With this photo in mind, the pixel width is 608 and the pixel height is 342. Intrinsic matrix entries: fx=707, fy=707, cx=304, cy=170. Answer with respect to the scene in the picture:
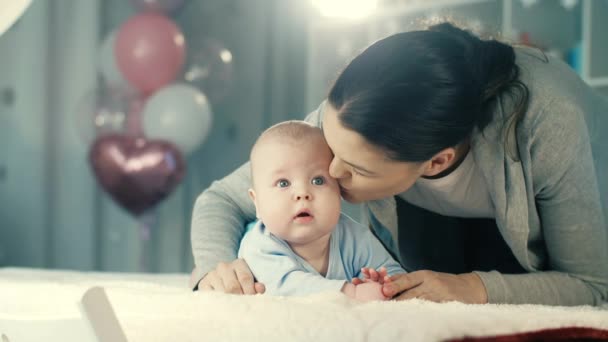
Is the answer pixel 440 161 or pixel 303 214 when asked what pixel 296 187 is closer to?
pixel 303 214

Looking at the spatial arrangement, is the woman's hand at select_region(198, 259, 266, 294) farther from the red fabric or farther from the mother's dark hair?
the red fabric

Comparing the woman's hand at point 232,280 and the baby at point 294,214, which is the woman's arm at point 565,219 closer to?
the baby at point 294,214

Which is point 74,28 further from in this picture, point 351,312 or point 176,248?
point 351,312

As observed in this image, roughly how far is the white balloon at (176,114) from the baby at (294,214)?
121 centimetres

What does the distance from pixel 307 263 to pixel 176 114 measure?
4.25ft

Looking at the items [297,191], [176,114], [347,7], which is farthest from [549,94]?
[347,7]

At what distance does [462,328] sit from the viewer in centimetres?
76

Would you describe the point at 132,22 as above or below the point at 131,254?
above

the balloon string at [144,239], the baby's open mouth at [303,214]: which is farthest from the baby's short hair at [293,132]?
the balloon string at [144,239]

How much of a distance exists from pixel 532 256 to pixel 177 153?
1400 millimetres

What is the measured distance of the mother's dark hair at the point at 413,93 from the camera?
3.33 ft

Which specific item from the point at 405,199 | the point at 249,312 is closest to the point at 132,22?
the point at 405,199

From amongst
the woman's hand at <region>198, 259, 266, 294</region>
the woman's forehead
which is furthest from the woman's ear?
the woman's hand at <region>198, 259, 266, 294</region>

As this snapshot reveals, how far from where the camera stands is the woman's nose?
1.08 meters
